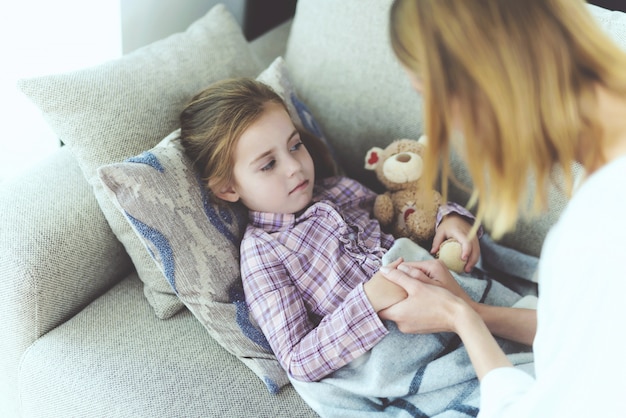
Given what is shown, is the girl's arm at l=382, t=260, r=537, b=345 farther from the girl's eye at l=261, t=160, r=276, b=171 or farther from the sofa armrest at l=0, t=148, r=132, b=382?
the sofa armrest at l=0, t=148, r=132, b=382

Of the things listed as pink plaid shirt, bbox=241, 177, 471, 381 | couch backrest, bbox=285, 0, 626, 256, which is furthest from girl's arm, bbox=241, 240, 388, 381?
couch backrest, bbox=285, 0, 626, 256

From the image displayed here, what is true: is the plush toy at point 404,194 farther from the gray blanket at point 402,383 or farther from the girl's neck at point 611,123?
the girl's neck at point 611,123

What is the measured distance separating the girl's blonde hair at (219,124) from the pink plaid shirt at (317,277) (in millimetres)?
136

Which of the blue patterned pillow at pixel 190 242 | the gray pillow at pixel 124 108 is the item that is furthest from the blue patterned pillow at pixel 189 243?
the gray pillow at pixel 124 108

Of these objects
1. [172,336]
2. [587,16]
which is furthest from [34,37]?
[587,16]

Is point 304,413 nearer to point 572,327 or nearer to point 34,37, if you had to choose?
point 572,327

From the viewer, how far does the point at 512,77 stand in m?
0.78

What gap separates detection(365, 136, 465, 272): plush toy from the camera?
4.79ft

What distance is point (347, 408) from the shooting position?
116 cm

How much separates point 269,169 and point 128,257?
0.37 metres

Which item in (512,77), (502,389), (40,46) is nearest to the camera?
(512,77)

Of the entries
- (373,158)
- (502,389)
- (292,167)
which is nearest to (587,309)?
(502,389)

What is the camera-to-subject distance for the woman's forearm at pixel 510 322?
4.01 feet

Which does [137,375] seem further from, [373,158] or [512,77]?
[512,77]
